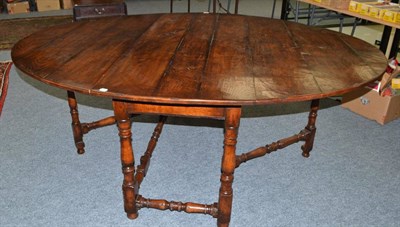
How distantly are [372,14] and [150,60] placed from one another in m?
1.95

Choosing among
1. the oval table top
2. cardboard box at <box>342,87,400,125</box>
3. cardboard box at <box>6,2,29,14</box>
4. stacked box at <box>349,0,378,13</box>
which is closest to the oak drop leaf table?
the oval table top

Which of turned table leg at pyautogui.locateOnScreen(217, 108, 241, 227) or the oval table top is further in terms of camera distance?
turned table leg at pyautogui.locateOnScreen(217, 108, 241, 227)

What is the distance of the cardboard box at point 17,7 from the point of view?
5051 millimetres

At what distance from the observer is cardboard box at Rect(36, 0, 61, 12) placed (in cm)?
521

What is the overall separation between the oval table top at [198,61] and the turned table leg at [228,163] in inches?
5.4

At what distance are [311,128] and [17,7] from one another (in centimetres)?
454

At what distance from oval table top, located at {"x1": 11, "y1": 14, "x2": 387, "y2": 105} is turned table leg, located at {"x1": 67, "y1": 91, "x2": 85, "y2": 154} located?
35 cm

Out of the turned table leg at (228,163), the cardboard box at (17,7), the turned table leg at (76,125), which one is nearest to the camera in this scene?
the turned table leg at (228,163)

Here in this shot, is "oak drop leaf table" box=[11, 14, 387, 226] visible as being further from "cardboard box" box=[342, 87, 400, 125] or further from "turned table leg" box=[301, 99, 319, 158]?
"cardboard box" box=[342, 87, 400, 125]

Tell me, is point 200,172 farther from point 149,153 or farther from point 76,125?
point 76,125

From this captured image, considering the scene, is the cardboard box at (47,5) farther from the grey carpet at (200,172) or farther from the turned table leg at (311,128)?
the turned table leg at (311,128)

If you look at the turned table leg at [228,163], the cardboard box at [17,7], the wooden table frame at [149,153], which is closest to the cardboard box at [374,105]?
the wooden table frame at [149,153]

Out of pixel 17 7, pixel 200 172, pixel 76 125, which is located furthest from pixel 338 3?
pixel 17 7

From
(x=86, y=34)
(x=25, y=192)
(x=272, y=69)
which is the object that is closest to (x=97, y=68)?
(x=86, y=34)
